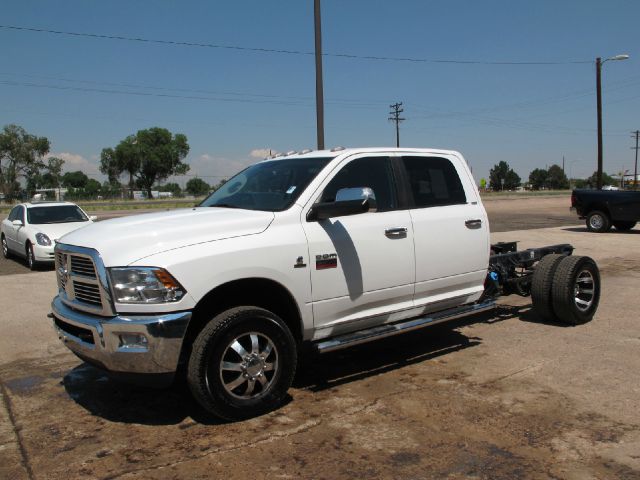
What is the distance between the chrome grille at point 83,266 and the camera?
383cm

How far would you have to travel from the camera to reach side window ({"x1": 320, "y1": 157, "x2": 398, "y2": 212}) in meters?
4.69

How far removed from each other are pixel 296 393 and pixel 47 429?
184cm

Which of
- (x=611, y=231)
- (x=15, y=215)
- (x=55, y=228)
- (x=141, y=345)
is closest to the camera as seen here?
(x=141, y=345)

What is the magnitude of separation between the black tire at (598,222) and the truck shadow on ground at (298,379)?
13695 millimetres

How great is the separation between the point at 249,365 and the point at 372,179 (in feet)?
6.47

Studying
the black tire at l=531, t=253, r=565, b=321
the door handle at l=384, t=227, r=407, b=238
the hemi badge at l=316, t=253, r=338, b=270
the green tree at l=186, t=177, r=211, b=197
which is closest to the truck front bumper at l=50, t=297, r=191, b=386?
the hemi badge at l=316, t=253, r=338, b=270

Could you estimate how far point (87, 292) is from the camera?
154 inches

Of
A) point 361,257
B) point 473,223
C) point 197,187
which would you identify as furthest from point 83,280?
point 197,187

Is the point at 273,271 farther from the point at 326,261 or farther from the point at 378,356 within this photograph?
the point at 378,356

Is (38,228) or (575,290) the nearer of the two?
(575,290)

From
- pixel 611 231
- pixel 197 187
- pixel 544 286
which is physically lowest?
pixel 611 231

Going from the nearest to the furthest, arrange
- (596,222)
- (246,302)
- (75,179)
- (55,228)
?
1. (246,302)
2. (55,228)
3. (596,222)
4. (75,179)

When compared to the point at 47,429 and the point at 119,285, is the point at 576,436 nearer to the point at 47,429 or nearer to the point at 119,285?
the point at 119,285

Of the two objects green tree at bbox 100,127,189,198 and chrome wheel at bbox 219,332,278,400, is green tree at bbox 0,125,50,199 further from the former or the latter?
chrome wheel at bbox 219,332,278,400
